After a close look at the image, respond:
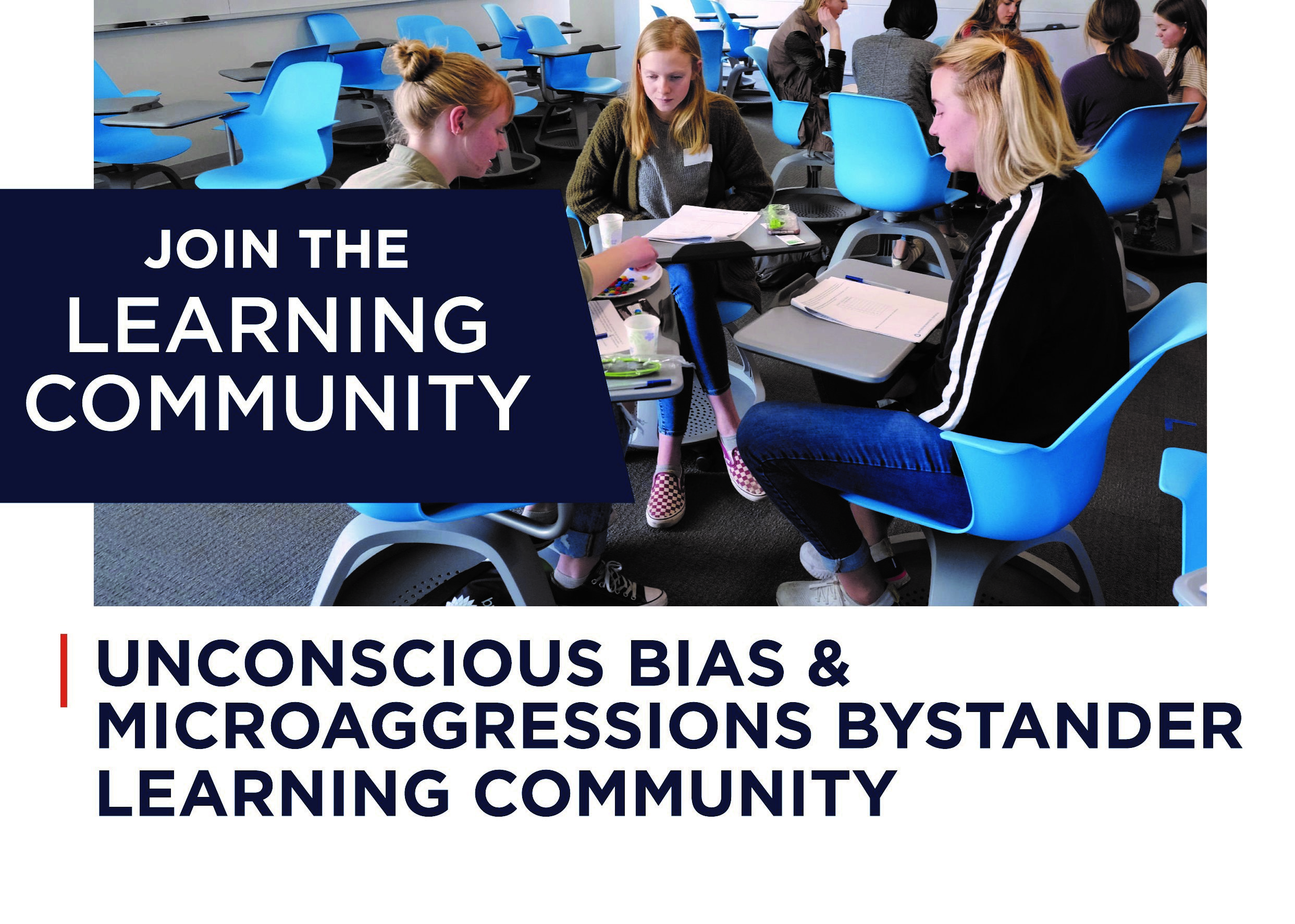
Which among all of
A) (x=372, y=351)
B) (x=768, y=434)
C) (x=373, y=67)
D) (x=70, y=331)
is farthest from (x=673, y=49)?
(x=373, y=67)

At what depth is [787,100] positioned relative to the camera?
5234mm

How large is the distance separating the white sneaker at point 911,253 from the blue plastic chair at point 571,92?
10.5ft

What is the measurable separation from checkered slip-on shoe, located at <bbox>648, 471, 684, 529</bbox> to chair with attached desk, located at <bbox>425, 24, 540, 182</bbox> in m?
3.74

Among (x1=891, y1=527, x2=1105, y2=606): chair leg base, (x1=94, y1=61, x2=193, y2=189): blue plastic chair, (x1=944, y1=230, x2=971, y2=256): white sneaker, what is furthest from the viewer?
(x1=94, y1=61, x2=193, y2=189): blue plastic chair

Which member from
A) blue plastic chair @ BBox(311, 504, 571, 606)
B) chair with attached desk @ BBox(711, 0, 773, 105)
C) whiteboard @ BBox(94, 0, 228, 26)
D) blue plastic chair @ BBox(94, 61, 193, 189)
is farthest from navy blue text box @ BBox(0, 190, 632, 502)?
chair with attached desk @ BBox(711, 0, 773, 105)

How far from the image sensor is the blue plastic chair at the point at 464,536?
70.2 inches

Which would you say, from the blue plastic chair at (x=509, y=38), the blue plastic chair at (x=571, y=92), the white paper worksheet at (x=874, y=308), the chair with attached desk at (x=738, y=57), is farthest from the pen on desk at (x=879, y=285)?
the chair with attached desk at (x=738, y=57)

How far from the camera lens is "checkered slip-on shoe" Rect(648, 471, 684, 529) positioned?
8.41ft

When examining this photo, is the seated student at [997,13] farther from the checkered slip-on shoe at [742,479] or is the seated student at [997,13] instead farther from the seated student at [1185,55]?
the checkered slip-on shoe at [742,479]

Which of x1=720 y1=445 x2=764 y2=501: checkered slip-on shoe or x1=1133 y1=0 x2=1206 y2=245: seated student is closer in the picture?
x1=720 y1=445 x2=764 y2=501: checkered slip-on shoe

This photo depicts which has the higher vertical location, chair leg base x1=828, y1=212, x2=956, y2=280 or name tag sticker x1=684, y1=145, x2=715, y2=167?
name tag sticker x1=684, y1=145, x2=715, y2=167

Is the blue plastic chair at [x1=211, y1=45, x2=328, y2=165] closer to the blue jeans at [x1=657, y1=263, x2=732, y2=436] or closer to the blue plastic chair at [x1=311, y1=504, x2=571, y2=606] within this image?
the blue jeans at [x1=657, y1=263, x2=732, y2=436]

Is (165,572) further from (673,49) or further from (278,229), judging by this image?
(673,49)

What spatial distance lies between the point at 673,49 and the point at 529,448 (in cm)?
156
